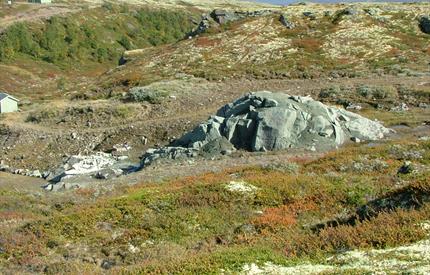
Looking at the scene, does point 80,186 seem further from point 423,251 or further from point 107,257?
point 423,251

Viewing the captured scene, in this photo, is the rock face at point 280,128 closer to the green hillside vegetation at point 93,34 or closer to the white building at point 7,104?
the white building at point 7,104

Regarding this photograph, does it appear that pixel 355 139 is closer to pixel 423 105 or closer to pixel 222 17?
pixel 423 105

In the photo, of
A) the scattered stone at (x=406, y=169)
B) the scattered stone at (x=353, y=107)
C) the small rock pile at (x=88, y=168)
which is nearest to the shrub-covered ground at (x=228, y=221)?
the scattered stone at (x=406, y=169)

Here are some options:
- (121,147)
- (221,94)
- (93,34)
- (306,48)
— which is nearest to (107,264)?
(121,147)

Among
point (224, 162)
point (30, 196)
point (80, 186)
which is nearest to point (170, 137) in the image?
point (224, 162)

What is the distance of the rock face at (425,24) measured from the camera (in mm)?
78275

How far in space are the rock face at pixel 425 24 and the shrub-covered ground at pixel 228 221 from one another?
179 feet

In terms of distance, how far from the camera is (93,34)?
14062cm

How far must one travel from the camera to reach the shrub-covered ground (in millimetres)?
13875

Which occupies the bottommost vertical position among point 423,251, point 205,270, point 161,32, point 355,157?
point 161,32

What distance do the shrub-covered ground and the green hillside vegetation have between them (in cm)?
10323

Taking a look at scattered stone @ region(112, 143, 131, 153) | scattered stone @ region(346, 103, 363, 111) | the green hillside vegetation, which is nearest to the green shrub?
scattered stone @ region(346, 103, 363, 111)

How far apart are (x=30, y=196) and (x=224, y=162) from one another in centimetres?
1395

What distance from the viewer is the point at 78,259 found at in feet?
60.1
